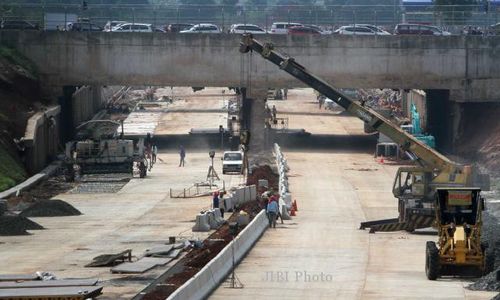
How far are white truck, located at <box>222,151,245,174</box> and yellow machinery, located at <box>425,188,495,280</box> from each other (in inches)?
1691

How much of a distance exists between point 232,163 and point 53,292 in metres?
51.2

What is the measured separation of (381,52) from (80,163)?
75.7ft

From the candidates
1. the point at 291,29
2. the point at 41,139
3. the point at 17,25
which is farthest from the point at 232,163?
the point at 291,29

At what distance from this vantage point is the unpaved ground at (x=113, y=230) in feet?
148

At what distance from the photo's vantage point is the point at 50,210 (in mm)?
64000

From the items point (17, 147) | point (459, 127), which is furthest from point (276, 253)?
Answer: point (459, 127)

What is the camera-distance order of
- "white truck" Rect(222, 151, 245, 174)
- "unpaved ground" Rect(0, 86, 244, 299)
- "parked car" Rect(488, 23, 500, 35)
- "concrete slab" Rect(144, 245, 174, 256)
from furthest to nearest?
"parked car" Rect(488, 23, 500, 35) → "white truck" Rect(222, 151, 245, 174) → "concrete slab" Rect(144, 245, 174, 256) → "unpaved ground" Rect(0, 86, 244, 299)

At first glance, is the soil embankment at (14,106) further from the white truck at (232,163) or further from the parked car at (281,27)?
the parked car at (281,27)

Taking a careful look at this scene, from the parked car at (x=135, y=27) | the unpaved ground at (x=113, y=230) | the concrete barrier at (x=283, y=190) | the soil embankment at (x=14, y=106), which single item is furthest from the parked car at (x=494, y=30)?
the soil embankment at (x=14, y=106)

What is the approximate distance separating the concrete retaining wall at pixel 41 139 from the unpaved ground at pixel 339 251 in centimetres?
1362

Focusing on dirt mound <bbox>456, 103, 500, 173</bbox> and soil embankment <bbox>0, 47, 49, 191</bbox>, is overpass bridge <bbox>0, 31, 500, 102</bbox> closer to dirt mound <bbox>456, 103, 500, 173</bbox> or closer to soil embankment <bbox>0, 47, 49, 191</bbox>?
dirt mound <bbox>456, 103, 500, 173</bbox>

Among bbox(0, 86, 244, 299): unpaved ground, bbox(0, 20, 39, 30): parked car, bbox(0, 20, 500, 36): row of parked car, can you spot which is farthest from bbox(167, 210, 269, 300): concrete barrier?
bbox(0, 20, 500, 36): row of parked car

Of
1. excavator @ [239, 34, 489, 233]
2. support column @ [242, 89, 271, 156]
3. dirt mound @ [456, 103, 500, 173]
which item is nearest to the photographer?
excavator @ [239, 34, 489, 233]

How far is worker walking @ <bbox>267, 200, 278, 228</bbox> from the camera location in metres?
57.9
